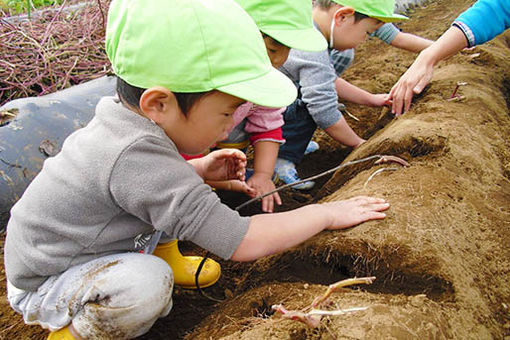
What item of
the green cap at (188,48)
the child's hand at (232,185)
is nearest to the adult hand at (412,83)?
the child's hand at (232,185)

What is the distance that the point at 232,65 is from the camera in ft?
3.86

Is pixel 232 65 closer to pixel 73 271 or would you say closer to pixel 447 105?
pixel 73 271

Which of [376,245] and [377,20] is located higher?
[377,20]

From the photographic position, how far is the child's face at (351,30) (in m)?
2.55

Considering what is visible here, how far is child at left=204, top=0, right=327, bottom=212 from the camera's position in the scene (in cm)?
192

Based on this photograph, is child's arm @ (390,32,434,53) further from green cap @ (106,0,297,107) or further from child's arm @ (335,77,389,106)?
green cap @ (106,0,297,107)

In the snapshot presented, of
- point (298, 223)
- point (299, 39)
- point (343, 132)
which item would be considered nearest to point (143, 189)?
point (298, 223)

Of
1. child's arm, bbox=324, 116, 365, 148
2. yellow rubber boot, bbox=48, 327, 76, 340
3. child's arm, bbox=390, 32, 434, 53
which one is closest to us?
yellow rubber boot, bbox=48, 327, 76, 340

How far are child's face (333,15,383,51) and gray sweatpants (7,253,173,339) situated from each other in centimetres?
181

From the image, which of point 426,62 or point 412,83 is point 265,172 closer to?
point 412,83

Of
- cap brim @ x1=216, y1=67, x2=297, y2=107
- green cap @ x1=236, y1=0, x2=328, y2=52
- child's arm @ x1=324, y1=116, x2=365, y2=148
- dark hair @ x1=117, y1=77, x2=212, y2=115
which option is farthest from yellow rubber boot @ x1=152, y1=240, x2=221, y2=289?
child's arm @ x1=324, y1=116, x2=365, y2=148

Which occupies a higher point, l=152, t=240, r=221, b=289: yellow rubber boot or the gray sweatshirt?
the gray sweatshirt

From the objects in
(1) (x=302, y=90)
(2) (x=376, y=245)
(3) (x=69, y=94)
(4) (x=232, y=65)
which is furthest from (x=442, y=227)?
(3) (x=69, y=94)

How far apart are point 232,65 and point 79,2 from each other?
4091 mm
